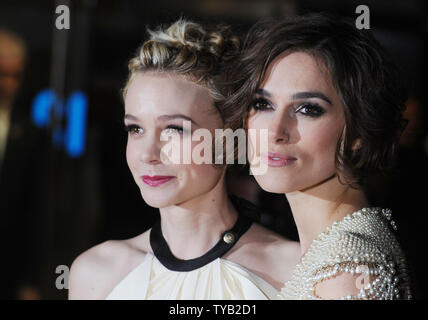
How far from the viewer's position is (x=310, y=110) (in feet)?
3.59

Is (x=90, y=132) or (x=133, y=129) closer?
(x=133, y=129)

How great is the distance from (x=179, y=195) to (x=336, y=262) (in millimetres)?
379

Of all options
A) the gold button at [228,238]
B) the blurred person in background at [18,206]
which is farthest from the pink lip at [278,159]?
the blurred person in background at [18,206]

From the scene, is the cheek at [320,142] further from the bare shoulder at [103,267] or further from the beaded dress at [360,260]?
the bare shoulder at [103,267]

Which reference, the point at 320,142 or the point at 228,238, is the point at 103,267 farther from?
the point at 320,142

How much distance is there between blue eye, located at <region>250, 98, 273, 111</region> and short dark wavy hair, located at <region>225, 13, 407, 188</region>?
1 cm

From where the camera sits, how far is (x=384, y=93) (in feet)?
3.59

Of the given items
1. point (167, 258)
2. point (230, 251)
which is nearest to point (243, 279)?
point (230, 251)

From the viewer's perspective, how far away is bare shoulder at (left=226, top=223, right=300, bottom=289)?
1.20 meters

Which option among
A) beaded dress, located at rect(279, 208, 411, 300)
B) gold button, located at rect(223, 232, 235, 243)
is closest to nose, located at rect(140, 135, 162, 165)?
gold button, located at rect(223, 232, 235, 243)

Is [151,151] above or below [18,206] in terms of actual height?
above

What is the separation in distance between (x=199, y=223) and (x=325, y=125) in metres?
0.37

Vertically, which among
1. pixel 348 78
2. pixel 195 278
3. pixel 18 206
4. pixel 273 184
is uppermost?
pixel 348 78

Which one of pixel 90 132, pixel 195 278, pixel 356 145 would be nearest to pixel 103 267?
pixel 195 278
